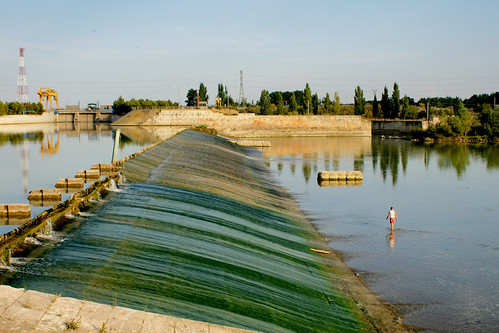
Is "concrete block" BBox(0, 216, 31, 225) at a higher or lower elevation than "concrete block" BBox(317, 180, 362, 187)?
higher

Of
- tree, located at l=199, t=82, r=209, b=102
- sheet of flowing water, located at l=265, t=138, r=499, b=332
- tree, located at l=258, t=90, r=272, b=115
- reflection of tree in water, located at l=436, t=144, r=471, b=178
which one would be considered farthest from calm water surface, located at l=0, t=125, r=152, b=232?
tree, located at l=199, t=82, r=209, b=102

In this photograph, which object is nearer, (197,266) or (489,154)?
(197,266)

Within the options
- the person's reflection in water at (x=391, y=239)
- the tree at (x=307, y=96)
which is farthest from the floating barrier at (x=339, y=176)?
the tree at (x=307, y=96)

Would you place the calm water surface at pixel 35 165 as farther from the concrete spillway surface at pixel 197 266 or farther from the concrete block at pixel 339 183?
the concrete block at pixel 339 183

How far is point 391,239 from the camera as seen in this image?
14.1m

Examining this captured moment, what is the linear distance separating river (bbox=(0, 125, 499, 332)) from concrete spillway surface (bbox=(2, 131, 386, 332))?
49.7 inches

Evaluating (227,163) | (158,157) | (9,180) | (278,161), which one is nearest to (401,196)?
(227,163)

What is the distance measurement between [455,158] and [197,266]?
107 ft

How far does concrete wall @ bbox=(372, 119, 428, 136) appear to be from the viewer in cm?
6594

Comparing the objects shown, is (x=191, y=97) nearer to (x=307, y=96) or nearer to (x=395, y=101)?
(x=307, y=96)

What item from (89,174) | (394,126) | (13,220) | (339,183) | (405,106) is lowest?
(339,183)

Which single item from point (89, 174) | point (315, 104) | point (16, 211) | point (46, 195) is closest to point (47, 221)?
point (16, 211)

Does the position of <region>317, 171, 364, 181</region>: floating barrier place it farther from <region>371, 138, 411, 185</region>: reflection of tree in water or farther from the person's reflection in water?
the person's reflection in water

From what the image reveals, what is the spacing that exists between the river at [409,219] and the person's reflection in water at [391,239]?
20mm
